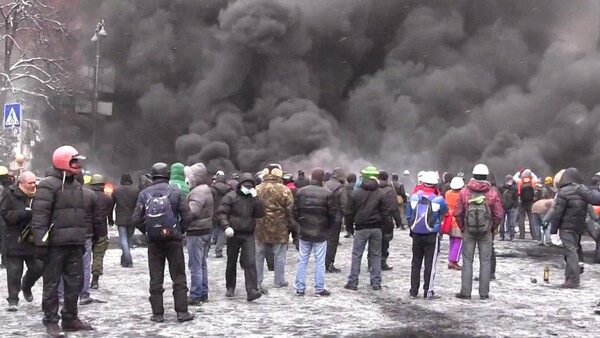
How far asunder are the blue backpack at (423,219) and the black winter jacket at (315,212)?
0.89 metres

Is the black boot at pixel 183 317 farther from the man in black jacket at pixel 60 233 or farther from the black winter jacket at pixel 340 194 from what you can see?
the black winter jacket at pixel 340 194

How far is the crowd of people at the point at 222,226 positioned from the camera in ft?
16.4

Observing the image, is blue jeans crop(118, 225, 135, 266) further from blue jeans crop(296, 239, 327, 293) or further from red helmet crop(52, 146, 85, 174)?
red helmet crop(52, 146, 85, 174)

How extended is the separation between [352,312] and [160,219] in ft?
6.59

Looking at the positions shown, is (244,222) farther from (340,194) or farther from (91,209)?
(340,194)

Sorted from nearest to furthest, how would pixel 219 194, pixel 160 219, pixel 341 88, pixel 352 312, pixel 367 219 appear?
pixel 160 219
pixel 352 312
pixel 367 219
pixel 219 194
pixel 341 88

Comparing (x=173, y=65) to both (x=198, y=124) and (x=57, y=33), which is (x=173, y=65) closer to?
(x=198, y=124)

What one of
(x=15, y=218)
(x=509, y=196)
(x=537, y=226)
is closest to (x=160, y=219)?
(x=15, y=218)

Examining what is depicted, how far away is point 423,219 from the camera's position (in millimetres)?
6543

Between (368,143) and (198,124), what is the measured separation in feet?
22.4

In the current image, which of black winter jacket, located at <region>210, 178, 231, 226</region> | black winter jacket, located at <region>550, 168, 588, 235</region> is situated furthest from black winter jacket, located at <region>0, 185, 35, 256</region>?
black winter jacket, located at <region>550, 168, 588, 235</region>

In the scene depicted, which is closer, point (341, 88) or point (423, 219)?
point (423, 219)

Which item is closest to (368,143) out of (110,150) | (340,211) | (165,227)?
(110,150)

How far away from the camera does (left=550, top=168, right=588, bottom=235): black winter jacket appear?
7070 millimetres
